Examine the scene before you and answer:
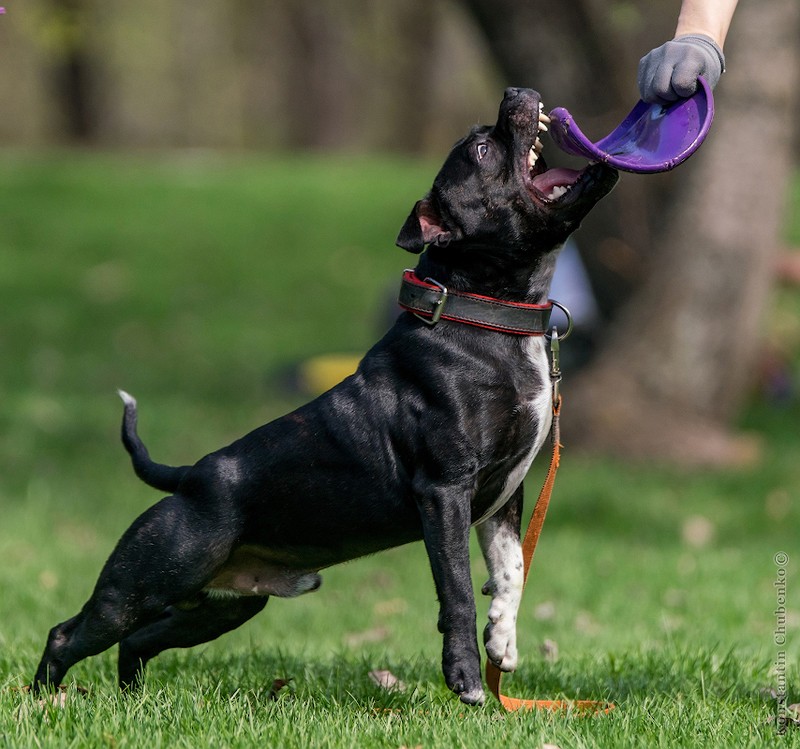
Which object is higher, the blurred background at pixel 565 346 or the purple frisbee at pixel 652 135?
the purple frisbee at pixel 652 135

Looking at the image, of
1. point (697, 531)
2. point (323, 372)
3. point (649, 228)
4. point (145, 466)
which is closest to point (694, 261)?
point (649, 228)

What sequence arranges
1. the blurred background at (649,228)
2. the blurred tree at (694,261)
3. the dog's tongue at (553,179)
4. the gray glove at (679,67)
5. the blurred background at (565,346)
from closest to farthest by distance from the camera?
the gray glove at (679,67)
the dog's tongue at (553,179)
the blurred background at (565,346)
the blurred background at (649,228)
the blurred tree at (694,261)

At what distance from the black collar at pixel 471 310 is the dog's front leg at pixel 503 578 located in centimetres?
59

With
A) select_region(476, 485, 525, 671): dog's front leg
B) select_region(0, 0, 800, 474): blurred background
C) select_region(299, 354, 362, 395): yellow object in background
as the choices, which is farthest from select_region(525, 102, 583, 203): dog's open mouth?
select_region(299, 354, 362, 395): yellow object in background

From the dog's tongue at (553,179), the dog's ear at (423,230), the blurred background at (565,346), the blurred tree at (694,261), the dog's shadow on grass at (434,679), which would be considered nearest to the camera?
the dog's ear at (423,230)

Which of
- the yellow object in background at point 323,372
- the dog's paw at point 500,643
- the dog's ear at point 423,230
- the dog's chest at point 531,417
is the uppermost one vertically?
the dog's ear at point 423,230

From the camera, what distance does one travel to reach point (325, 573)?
26.1 ft

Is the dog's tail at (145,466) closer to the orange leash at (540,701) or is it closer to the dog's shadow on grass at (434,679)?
the dog's shadow on grass at (434,679)

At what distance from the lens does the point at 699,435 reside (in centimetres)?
1000

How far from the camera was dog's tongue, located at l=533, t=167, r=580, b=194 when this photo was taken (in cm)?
409

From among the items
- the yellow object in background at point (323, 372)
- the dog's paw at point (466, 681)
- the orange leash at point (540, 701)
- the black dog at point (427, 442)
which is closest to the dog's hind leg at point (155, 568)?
the black dog at point (427, 442)

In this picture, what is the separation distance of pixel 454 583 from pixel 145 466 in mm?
1271

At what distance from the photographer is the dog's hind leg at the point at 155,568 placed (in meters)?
4.08

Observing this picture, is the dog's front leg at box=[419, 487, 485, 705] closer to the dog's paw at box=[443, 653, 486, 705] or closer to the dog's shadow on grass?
the dog's paw at box=[443, 653, 486, 705]
